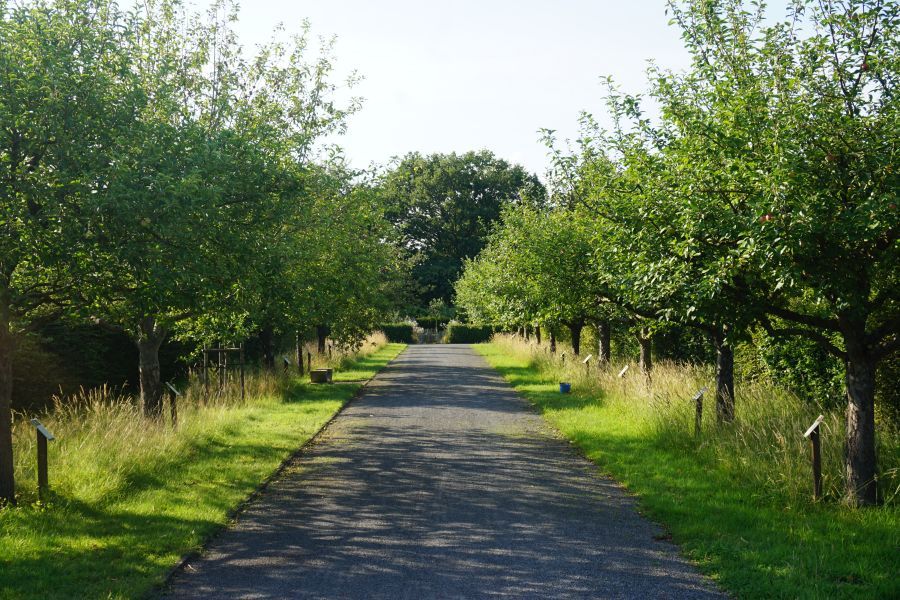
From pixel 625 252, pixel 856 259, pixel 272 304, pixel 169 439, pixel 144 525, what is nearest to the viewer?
pixel 856 259

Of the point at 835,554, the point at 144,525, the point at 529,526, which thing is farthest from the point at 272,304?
the point at 835,554

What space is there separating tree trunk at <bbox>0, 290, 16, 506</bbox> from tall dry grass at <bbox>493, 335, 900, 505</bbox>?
319 inches

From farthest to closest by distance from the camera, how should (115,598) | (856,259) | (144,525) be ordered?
(144,525)
(856,259)
(115,598)

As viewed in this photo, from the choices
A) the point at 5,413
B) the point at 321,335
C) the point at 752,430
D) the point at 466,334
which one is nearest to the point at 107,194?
the point at 5,413

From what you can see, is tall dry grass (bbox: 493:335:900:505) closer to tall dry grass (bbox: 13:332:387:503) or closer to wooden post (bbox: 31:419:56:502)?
tall dry grass (bbox: 13:332:387:503)

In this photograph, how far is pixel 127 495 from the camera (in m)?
9.27

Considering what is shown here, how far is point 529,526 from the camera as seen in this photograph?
8.12 metres

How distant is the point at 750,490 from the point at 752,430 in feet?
6.00

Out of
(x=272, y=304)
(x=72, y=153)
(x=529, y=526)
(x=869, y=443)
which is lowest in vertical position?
(x=529, y=526)

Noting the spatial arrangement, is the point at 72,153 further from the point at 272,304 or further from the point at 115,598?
the point at 272,304

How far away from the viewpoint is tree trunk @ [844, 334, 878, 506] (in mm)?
8281

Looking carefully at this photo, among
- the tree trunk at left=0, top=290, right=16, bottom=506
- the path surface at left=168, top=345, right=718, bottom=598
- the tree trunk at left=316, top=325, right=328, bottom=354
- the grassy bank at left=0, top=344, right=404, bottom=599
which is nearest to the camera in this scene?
the path surface at left=168, top=345, right=718, bottom=598

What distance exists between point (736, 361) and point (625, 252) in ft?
27.1

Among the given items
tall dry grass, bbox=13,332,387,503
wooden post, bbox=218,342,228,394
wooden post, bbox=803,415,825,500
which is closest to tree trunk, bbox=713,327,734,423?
wooden post, bbox=803,415,825,500
